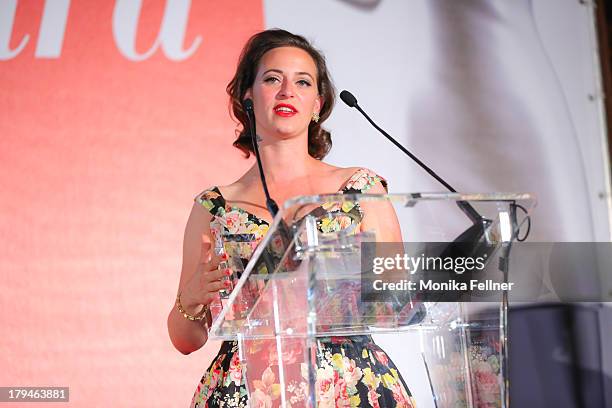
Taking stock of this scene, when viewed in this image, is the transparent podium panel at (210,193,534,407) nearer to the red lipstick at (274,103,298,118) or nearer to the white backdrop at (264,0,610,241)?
the red lipstick at (274,103,298,118)

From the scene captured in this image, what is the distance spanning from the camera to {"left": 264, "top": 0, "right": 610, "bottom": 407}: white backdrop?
333 centimetres

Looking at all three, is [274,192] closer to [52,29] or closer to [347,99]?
[347,99]

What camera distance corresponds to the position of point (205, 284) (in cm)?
206

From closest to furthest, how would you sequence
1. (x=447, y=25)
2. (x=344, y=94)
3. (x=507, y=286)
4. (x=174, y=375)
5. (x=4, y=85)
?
(x=507, y=286) → (x=344, y=94) → (x=174, y=375) → (x=4, y=85) → (x=447, y=25)

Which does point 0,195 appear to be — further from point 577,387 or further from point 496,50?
point 577,387

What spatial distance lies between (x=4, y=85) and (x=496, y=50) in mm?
1907

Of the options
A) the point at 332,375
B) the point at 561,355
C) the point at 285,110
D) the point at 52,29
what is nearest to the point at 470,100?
the point at 561,355

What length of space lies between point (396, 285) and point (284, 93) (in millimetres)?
1047

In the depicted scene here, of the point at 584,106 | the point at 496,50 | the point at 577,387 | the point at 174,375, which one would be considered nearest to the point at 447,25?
the point at 496,50

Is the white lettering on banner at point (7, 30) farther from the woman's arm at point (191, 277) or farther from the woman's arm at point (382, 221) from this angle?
the woman's arm at point (382, 221)

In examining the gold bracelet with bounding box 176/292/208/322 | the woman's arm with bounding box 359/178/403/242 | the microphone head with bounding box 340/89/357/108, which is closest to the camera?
the woman's arm with bounding box 359/178/403/242

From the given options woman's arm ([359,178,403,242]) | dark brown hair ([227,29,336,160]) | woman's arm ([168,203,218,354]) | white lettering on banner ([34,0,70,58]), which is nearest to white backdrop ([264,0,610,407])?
dark brown hair ([227,29,336,160])

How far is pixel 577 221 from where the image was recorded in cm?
340

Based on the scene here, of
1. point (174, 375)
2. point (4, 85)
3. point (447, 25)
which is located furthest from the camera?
point (447, 25)
